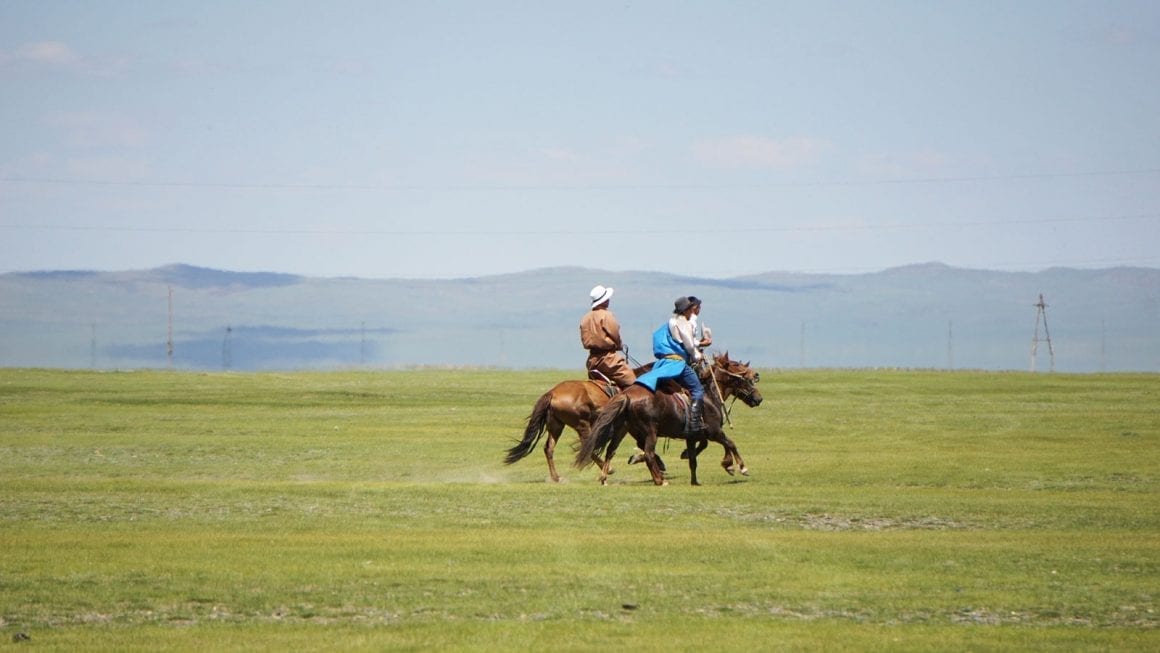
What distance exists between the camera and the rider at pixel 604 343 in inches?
1106

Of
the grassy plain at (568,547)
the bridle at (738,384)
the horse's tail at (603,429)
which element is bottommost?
the grassy plain at (568,547)

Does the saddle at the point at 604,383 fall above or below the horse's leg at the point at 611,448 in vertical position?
above

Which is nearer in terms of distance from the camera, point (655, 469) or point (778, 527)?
point (778, 527)

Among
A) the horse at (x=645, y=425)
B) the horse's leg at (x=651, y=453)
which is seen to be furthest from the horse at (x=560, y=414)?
the horse's leg at (x=651, y=453)

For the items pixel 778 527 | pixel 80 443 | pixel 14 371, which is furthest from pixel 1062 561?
pixel 14 371

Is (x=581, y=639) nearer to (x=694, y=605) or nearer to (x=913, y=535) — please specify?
(x=694, y=605)

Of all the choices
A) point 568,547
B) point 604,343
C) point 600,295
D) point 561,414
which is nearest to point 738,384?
point 604,343

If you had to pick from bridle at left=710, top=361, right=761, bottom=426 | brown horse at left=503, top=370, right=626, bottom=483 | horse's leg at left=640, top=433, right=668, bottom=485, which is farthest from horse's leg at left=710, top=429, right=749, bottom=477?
brown horse at left=503, top=370, right=626, bottom=483

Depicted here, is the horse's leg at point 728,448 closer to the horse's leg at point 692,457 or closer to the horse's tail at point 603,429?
the horse's leg at point 692,457

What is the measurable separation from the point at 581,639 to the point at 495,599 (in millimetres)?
1845

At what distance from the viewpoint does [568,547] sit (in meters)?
18.5

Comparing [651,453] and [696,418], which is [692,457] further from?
[651,453]

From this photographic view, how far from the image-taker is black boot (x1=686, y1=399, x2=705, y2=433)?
2633 cm

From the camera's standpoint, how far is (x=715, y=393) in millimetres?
27688
